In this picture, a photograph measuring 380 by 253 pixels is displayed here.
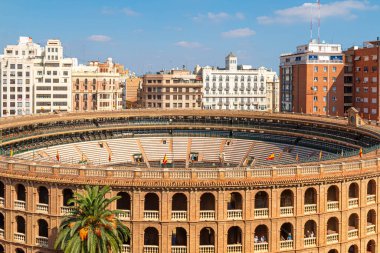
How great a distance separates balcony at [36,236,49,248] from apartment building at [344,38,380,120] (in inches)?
4679

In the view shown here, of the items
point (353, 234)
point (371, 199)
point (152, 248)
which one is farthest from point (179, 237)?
point (371, 199)

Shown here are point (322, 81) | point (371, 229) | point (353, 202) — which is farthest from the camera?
point (322, 81)

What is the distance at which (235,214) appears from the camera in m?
57.2

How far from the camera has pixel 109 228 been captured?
50.4 meters

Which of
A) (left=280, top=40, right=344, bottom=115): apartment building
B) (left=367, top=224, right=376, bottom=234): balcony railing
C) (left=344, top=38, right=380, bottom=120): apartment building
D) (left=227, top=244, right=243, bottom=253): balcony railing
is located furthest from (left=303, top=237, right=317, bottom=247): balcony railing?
(left=280, top=40, right=344, bottom=115): apartment building

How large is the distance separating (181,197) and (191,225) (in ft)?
14.1

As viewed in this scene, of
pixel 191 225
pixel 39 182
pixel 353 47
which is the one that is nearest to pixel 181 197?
pixel 191 225

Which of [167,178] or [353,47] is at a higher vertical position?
[353,47]

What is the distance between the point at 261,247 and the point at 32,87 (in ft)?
486

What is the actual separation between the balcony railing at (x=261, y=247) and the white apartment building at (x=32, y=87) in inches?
5568

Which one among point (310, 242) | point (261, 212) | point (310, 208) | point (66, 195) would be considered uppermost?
point (66, 195)

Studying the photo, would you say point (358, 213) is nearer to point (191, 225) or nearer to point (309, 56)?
point (191, 225)

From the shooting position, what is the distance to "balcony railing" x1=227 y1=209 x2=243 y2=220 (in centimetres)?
5712

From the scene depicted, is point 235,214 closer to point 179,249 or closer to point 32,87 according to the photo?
point 179,249
